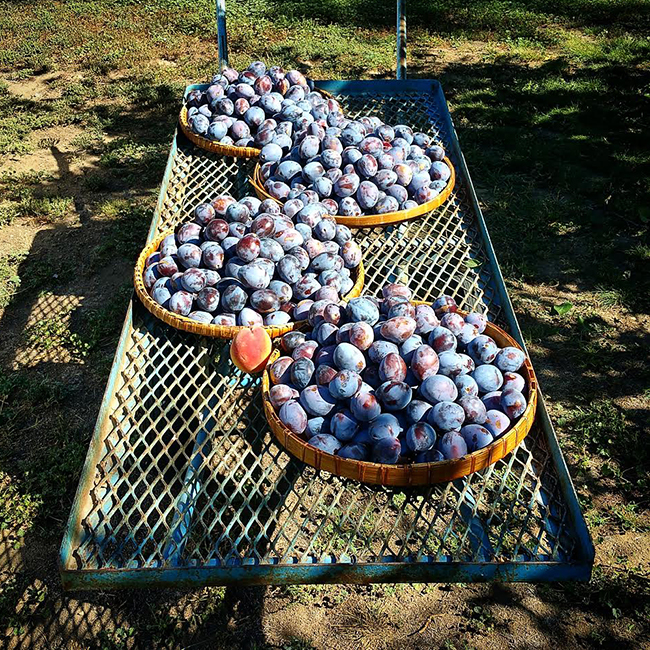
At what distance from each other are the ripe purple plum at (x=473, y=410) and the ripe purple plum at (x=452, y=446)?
6 centimetres

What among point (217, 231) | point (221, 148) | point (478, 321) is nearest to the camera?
point (478, 321)

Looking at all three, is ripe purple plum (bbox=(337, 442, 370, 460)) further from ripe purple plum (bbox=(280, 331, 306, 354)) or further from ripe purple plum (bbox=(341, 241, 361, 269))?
ripe purple plum (bbox=(341, 241, 361, 269))

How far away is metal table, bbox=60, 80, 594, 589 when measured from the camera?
4.23 feet

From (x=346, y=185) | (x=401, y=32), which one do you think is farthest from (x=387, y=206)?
(x=401, y=32)

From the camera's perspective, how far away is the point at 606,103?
493 cm

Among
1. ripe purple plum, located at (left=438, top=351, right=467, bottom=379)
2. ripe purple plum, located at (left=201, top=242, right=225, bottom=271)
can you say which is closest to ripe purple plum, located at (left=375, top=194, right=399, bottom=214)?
ripe purple plum, located at (left=201, top=242, right=225, bottom=271)

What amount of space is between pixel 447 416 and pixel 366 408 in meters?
0.17

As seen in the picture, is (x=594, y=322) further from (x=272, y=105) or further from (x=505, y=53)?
(x=505, y=53)

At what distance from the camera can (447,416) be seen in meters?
1.35

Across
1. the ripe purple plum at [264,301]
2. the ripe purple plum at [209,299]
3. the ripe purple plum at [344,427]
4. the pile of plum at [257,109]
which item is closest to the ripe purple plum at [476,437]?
the ripe purple plum at [344,427]

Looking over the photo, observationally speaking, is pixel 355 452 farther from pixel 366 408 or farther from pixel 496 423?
pixel 496 423

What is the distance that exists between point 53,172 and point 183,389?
3.39 m

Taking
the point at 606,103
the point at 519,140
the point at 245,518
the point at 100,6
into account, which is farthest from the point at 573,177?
the point at 100,6

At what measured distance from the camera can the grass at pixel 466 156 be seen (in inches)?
83.0
